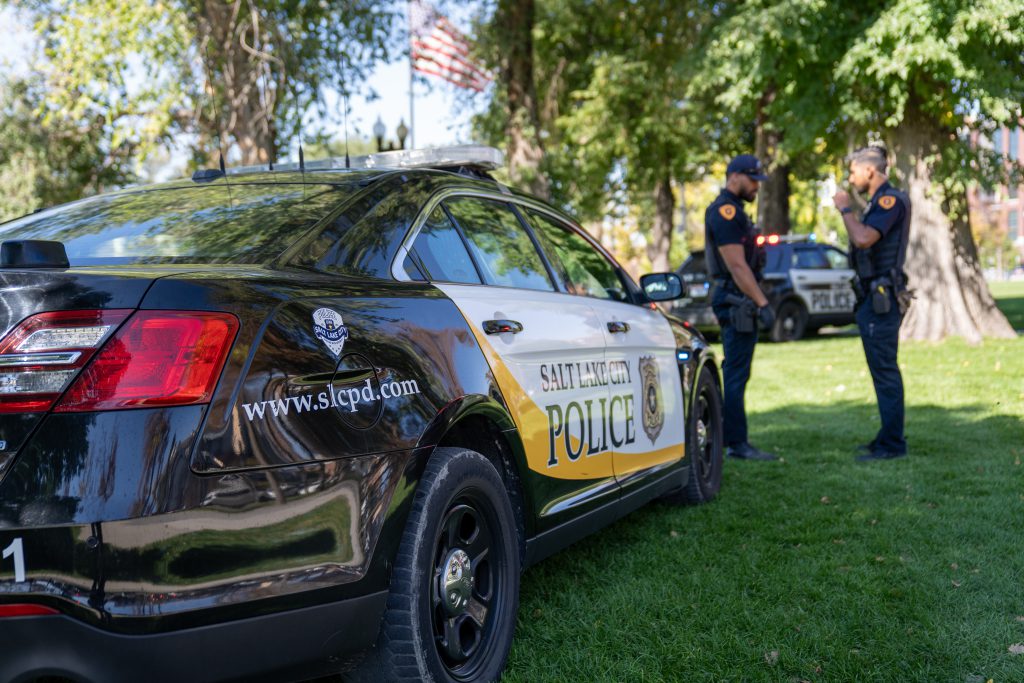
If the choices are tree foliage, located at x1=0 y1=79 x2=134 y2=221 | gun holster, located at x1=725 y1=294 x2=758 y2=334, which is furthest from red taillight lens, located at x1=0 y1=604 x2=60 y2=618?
tree foliage, located at x1=0 y1=79 x2=134 y2=221

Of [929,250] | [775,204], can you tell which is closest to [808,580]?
[929,250]

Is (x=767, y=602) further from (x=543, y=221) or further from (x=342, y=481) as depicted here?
(x=342, y=481)

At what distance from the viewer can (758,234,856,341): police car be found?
18188mm

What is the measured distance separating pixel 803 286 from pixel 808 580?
48.6 feet

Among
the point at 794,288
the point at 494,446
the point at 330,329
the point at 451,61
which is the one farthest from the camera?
the point at 451,61

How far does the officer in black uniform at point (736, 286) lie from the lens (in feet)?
22.5

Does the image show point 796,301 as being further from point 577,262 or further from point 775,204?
point 577,262

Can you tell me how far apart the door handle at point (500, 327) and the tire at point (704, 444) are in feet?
6.88

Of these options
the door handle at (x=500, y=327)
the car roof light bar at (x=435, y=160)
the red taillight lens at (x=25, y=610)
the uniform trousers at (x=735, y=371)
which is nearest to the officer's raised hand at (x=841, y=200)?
the uniform trousers at (x=735, y=371)

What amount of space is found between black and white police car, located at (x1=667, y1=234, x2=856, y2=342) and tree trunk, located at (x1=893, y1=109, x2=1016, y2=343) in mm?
1812

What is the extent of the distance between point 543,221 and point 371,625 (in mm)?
2273

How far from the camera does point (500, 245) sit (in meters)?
3.84

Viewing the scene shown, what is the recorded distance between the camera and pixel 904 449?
6871 millimetres

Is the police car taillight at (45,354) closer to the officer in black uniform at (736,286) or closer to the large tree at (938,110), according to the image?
the officer in black uniform at (736,286)
